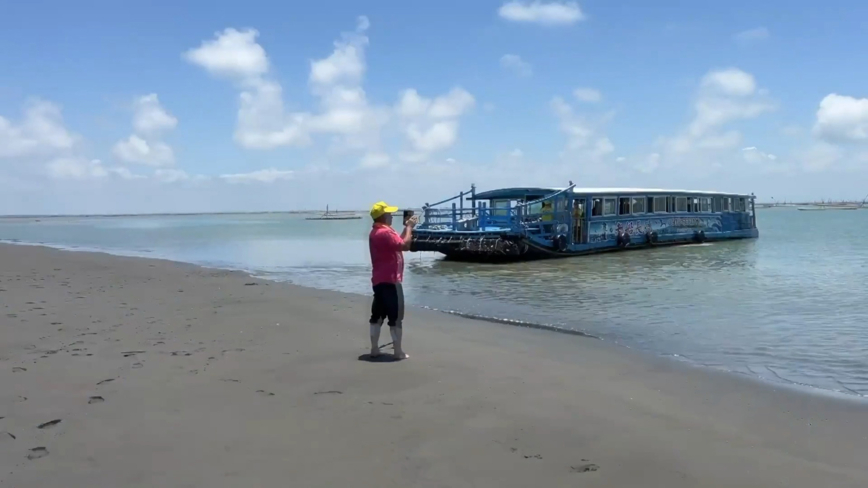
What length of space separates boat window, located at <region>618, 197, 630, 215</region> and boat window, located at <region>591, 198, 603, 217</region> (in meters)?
1.13

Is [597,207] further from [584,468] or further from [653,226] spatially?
[584,468]

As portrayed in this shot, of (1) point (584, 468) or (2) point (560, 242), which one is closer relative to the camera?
(1) point (584, 468)

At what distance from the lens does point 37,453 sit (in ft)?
12.8

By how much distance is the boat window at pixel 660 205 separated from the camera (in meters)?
29.0

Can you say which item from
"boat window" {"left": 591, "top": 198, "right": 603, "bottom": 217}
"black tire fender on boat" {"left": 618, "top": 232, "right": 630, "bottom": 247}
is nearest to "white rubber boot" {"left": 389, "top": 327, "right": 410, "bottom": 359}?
"boat window" {"left": 591, "top": 198, "right": 603, "bottom": 217}

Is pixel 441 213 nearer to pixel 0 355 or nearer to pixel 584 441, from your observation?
pixel 0 355

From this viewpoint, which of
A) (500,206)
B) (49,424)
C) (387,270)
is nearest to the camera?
(49,424)

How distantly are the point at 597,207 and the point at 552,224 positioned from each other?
9.83ft

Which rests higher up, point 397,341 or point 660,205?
point 660,205

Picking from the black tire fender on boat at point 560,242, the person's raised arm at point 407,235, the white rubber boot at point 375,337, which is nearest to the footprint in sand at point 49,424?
the white rubber boot at point 375,337

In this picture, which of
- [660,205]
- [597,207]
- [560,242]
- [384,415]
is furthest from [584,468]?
[660,205]

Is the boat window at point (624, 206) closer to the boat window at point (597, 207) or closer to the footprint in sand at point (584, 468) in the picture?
the boat window at point (597, 207)

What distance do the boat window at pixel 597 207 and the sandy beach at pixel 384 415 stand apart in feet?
60.6

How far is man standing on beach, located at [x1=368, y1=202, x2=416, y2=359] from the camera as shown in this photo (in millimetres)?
6484
